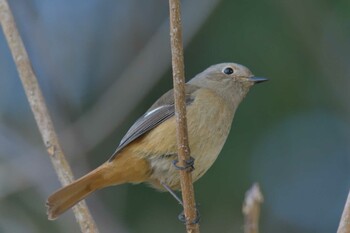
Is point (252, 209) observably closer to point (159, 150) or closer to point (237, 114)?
point (159, 150)

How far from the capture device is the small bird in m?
4.24

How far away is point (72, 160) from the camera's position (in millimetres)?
5559

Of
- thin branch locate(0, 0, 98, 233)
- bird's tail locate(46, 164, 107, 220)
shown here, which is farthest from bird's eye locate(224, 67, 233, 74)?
thin branch locate(0, 0, 98, 233)

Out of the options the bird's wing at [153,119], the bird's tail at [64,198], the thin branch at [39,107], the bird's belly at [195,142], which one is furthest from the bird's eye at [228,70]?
the thin branch at [39,107]

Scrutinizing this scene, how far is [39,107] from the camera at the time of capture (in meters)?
3.42

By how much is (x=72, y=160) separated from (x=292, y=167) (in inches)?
96.0

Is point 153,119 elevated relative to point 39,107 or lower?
lower

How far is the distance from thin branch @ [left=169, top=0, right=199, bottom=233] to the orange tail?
3.38 ft

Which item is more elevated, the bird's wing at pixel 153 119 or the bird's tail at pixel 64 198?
the bird's wing at pixel 153 119

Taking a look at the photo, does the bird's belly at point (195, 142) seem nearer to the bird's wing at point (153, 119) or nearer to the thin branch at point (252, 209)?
the bird's wing at point (153, 119)

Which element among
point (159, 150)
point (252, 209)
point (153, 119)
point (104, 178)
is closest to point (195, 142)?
point (159, 150)

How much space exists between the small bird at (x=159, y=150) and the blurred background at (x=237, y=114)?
980 millimetres

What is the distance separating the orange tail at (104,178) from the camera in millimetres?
4105

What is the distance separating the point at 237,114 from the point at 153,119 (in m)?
2.53
